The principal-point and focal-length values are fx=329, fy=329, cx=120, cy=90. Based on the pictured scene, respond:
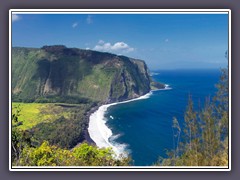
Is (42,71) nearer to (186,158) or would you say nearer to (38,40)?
(38,40)

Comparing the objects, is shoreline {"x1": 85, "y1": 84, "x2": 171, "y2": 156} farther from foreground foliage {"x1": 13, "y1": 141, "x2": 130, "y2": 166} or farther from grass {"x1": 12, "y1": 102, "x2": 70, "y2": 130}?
foreground foliage {"x1": 13, "y1": 141, "x2": 130, "y2": 166}

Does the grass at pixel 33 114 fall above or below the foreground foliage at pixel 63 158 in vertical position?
above

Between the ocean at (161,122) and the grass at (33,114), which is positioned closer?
the grass at (33,114)

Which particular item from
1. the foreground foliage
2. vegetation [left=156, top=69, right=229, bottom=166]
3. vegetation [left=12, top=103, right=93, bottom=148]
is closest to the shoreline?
vegetation [left=12, top=103, right=93, bottom=148]

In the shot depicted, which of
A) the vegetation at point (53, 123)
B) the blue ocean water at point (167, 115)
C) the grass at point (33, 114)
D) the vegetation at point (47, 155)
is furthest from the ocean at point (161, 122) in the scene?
the grass at point (33, 114)

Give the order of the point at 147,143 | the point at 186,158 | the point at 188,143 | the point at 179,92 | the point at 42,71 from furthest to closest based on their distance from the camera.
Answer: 1. the point at 42,71
2. the point at 147,143
3. the point at 179,92
4. the point at 188,143
5. the point at 186,158

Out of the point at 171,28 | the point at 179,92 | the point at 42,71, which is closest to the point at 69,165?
the point at 171,28

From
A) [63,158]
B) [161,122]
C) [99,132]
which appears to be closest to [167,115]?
[161,122]

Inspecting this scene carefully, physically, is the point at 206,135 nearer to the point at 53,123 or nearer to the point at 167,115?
the point at 167,115

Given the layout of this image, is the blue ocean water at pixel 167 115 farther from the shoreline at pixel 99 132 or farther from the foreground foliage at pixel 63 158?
the foreground foliage at pixel 63 158
